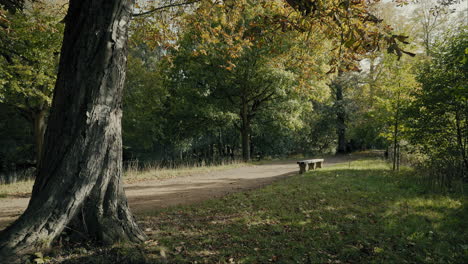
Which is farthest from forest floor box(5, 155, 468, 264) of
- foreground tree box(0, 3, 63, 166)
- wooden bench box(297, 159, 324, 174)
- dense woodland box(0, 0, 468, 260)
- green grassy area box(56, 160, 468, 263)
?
foreground tree box(0, 3, 63, 166)

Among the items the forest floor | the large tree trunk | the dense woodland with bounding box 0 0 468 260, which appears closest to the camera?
the large tree trunk

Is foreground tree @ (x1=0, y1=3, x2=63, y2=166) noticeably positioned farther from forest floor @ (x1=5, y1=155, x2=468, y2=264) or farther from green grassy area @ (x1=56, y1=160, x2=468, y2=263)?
green grassy area @ (x1=56, y1=160, x2=468, y2=263)

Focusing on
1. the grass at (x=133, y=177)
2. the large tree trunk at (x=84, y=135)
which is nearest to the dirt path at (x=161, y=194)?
the grass at (x=133, y=177)

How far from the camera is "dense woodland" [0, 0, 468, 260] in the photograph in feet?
15.2

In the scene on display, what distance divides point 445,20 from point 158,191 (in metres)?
30.4

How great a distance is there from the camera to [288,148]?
92.7ft

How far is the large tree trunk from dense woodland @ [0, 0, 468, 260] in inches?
2.7

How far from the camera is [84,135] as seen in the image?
3340mm

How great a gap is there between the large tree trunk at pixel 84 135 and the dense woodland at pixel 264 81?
7 centimetres

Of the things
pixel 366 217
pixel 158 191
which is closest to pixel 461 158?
pixel 366 217

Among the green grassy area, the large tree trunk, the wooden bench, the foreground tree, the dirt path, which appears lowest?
the dirt path

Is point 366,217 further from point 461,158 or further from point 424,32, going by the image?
point 424,32

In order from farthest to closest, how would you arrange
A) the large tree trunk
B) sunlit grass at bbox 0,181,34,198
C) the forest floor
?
sunlit grass at bbox 0,181,34,198 → the forest floor → the large tree trunk

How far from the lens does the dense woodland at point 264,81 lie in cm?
462
